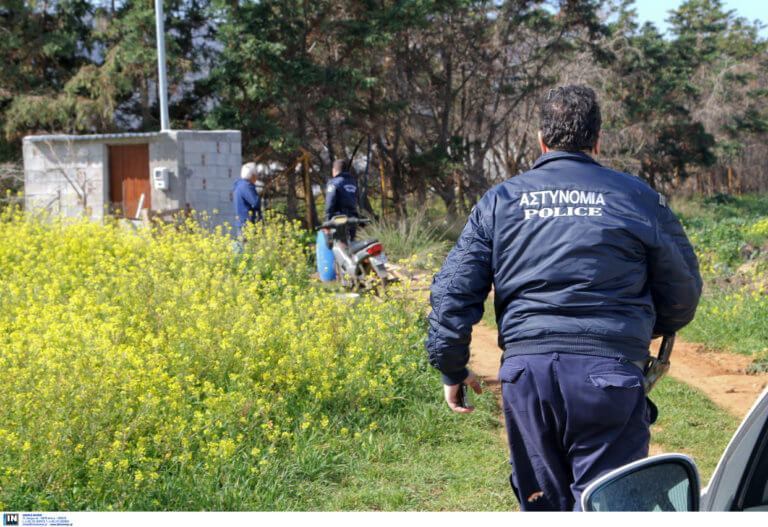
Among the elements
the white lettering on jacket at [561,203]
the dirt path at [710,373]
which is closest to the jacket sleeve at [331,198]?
the dirt path at [710,373]

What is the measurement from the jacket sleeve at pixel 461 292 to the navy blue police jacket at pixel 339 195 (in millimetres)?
7733

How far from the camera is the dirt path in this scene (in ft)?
20.6

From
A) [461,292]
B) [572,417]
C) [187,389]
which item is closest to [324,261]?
[187,389]

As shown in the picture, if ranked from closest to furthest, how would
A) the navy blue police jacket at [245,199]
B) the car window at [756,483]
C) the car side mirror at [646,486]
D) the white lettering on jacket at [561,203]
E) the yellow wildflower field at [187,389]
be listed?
1. the car side mirror at [646,486]
2. the car window at [756,483]
3. the white lettering on jacket at [561,203]
4. the yellow wildflower field at [187,389]
5. the navy blue police jacket at [245,199]

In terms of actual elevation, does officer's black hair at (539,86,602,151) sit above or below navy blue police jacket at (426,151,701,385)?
above

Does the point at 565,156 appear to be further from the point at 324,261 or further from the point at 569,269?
the point at 324,261

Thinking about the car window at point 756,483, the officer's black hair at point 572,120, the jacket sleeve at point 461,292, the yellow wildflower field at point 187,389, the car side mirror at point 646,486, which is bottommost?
the yellow wildflower field at point 187,389

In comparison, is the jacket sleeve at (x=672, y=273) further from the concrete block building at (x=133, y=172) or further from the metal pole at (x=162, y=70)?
the metal pole at (x=162, y=70)

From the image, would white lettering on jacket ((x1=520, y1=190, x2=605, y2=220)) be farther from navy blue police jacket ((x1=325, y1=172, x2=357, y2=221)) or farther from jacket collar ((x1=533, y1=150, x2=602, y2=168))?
navy blue police jacket ((x1=325, y1=172, x2=357, y2=221))

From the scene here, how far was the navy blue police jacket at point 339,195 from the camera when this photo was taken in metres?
10.3

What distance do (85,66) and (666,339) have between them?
18429 mm

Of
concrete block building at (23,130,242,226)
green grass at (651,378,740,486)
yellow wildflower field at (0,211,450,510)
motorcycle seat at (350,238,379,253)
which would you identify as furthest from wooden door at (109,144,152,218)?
green grass at (651,378,740,486)

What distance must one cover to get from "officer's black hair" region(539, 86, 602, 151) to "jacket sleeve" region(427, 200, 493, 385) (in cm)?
38

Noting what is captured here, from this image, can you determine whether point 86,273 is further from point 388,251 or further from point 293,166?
point 293,166
